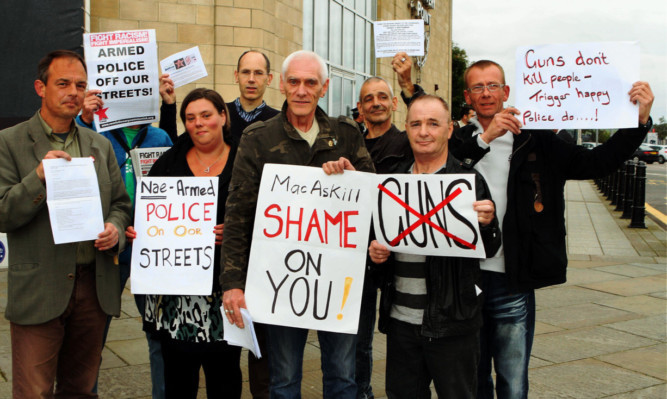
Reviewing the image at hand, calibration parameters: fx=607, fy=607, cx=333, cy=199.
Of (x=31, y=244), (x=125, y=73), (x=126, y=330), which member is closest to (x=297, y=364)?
(x=31, y=244)

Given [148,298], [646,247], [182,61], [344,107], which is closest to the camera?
[148,298]

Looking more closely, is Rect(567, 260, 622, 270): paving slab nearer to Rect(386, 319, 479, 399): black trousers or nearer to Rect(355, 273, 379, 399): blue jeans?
Rect(355, 273, 379, 399): blue jeans

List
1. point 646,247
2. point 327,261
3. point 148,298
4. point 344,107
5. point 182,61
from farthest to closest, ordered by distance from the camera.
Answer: point 344,107
point 646,247
point 182,61
point 148,298
point 327,261

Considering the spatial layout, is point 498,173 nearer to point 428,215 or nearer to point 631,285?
point 428,215

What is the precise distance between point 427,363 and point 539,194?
1052 millimetres

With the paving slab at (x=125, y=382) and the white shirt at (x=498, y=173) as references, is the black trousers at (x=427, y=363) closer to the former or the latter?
the white shirt at (x=498, y=173)

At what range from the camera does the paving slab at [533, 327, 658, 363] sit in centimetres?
512

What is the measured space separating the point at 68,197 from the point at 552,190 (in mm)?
2440

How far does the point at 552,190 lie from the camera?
3.18 meters

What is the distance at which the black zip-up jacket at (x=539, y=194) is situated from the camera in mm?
3098

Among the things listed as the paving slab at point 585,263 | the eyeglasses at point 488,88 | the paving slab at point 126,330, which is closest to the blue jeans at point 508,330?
the eyeglasses at point 488,88

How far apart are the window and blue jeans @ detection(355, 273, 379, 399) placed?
424 inches

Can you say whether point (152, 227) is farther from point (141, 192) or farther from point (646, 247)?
point (646, 247)

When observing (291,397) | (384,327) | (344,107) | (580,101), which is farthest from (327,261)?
(344,107)
